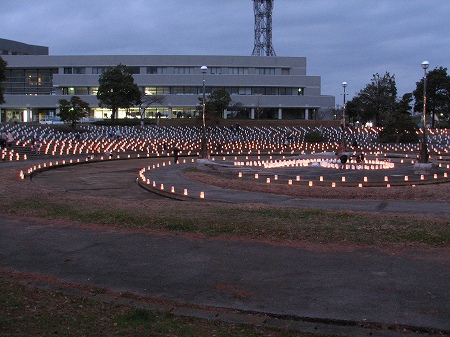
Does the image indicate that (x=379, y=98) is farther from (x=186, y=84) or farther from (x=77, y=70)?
(x=77, y=70)

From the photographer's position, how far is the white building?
94750 millimetres

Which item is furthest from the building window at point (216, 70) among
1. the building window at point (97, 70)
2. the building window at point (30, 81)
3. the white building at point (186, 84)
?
the building window at point (30, 81)

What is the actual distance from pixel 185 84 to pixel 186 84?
0.19 meters

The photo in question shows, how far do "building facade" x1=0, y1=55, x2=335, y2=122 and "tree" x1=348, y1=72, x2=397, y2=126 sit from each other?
11906 mm

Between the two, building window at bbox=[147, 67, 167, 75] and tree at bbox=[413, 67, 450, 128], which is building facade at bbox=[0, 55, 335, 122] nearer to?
building window at bbox=[147, 67, 167, 75]

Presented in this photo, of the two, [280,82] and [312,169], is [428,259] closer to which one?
[312,169]

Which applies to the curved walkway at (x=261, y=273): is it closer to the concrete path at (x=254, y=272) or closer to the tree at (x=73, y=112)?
the concrete path at (x=254, y=272)

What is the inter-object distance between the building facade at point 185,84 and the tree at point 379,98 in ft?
39.1

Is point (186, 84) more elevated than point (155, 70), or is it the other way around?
point (155, 70)

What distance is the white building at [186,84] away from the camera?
94750 mm

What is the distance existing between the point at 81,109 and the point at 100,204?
189ft

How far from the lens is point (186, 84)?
95312mm

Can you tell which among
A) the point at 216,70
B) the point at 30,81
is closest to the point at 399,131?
the point at 216,70

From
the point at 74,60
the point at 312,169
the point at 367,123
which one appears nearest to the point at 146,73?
the point at 74,60
